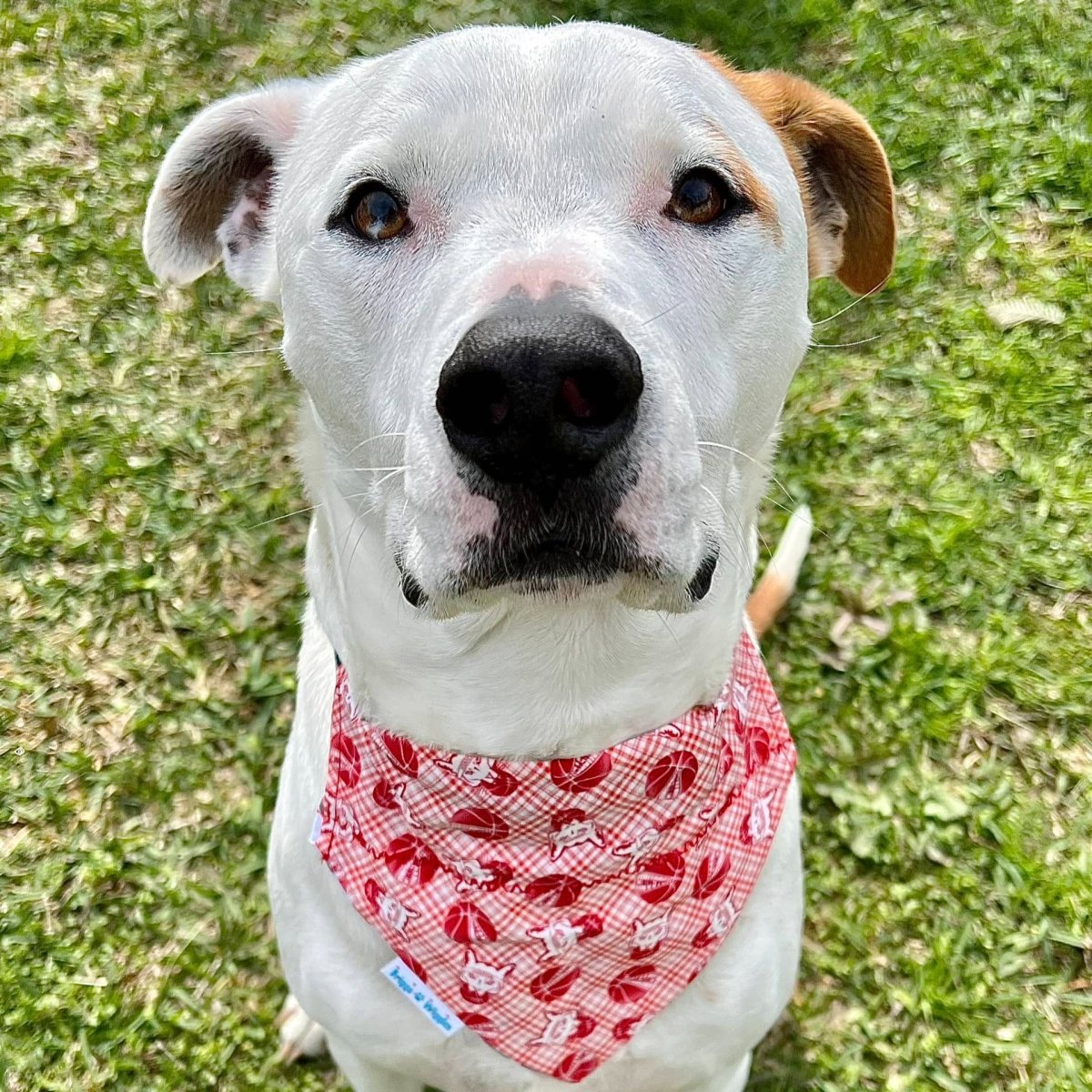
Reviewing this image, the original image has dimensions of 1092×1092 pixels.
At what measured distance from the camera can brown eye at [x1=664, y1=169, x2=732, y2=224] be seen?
6.00 ft

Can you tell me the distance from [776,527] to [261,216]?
88.6 inches

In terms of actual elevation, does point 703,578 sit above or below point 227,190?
below

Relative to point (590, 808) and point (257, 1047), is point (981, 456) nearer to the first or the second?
point (590, 808)

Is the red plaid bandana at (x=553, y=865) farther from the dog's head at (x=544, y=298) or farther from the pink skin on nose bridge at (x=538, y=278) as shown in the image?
the pink skin on nose bridge at (x=538, y=278)

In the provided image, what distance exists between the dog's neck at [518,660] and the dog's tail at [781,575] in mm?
1517

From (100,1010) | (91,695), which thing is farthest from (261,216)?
(100,1010)

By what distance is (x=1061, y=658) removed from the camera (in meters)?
3.79

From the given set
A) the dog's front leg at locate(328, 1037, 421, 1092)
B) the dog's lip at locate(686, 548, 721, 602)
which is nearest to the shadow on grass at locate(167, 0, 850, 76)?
the dog's lip at locate(686, 548, 721, 602)

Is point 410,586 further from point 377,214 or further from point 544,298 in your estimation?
point 377,214

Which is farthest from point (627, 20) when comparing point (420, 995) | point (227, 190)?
point (420, 995)

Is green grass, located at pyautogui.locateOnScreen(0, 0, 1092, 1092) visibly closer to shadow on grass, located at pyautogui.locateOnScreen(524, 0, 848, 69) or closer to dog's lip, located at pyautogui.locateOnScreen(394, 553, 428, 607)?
shadow on grass, located at pyautogui.locateOnScreen(524, 0, 848, 69)

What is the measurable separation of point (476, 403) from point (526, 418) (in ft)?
0.24

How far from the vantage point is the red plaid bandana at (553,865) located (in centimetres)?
211

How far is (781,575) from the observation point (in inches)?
145
